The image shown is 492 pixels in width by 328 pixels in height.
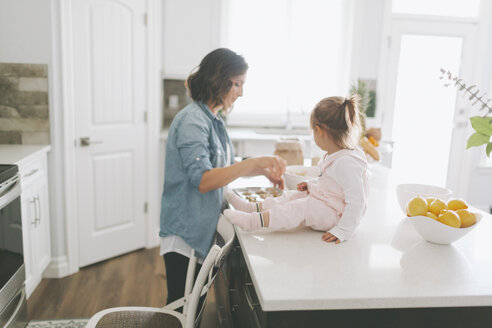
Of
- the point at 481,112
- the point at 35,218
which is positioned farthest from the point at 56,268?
the point at 481,112

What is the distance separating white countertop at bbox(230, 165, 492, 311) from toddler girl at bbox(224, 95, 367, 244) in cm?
4

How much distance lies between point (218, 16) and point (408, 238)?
3221 mm

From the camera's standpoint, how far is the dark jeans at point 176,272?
170cm

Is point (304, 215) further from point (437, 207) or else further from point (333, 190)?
point (437, 207)

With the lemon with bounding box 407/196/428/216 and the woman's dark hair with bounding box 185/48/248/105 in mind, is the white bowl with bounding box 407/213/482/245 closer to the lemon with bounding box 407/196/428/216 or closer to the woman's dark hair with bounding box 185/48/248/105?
the lemon with bounding box 407/196/428/216

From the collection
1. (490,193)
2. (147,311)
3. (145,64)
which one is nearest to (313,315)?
(147,311)

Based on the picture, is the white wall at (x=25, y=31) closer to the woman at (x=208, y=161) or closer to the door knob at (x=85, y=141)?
the door knob at (x=85, y=141)

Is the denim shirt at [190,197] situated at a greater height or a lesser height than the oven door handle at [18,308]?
greater

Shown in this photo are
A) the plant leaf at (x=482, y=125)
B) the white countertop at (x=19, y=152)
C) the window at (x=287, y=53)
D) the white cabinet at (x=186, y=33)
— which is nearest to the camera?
the plant leaf at (x=482, y=125)

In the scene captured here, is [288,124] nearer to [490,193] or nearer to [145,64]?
[145,64]

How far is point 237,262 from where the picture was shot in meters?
1.54

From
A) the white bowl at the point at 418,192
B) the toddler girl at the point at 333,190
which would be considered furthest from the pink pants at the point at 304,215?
the white bowl at the point at 418,192

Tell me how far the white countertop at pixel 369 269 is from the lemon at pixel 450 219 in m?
0.09

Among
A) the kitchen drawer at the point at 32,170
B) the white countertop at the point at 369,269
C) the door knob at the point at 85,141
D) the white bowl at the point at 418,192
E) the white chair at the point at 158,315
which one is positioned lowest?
the white chair at the point at 158,315
